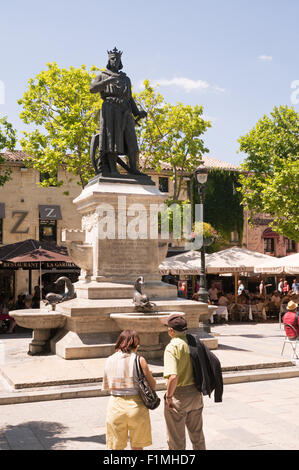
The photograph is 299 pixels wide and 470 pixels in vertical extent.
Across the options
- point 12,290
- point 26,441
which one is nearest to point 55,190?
point 12,290

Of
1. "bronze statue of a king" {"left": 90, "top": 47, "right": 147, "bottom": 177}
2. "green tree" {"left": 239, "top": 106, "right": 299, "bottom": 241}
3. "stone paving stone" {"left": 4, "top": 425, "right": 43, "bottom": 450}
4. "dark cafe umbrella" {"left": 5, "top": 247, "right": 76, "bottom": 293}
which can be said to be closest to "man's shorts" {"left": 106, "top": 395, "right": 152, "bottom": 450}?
"stone paving stone" {"left": 4, "top": 425, "right": 43, "bottom": 450}

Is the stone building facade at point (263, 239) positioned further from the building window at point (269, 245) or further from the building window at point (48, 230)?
the building window at point (48, 230)

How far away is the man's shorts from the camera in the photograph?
13.5 feet

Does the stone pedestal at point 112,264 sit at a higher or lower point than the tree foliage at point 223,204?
lower

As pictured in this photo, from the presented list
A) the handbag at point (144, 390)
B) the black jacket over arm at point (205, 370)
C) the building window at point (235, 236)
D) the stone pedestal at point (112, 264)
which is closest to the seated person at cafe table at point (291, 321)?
the stone pedestal at point (112, 264)

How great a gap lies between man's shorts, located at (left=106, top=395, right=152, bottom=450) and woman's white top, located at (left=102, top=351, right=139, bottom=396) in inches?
4.4

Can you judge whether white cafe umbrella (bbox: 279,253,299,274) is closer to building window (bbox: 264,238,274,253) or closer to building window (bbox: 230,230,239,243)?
building window (bbox: 230,230,239,243)

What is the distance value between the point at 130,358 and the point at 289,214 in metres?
21.5

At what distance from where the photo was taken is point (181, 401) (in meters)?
4.47

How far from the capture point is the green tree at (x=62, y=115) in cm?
2325

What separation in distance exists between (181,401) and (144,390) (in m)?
0.45

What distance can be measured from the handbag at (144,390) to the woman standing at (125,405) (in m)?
0.03
